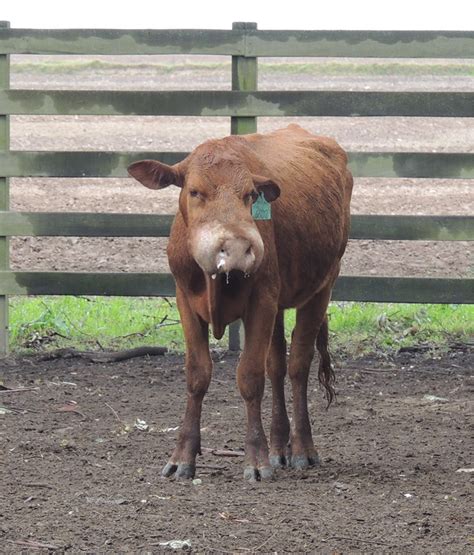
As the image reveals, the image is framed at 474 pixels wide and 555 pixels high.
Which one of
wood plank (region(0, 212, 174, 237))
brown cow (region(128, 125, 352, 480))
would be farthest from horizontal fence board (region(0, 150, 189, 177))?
brown cow (region(128, 125, 352, 480))

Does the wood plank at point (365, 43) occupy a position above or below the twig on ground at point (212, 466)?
above

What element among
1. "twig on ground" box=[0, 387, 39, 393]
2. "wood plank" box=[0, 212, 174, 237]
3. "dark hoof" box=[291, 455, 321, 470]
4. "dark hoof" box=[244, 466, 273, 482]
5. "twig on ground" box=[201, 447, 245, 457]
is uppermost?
"wood plank" box=[0, 212, 174, 237]

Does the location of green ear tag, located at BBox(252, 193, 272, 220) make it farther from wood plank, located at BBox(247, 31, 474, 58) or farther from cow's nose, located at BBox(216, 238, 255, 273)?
wood plank, located at BBox(247, 31, 474, 58)

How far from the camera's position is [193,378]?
5863 mm

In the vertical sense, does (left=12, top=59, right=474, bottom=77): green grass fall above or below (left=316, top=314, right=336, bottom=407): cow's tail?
above

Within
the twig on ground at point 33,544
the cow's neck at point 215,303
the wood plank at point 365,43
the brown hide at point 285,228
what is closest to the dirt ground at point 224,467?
the twig on ground at point 33,544

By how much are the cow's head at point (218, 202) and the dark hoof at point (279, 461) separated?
1370 mm

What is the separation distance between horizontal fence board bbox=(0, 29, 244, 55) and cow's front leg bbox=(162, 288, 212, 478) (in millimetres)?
3148

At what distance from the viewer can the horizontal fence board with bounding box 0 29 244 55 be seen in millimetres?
8531

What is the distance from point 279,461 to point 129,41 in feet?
11.7

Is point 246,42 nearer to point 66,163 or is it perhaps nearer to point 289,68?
point 66,163

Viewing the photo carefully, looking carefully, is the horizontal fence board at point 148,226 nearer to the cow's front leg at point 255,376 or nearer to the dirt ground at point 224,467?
the dirt ground at point 224,467

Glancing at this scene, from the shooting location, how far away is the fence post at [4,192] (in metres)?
8.67

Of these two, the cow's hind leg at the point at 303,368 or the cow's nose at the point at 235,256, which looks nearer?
the cow's nose at the point at 235,256
